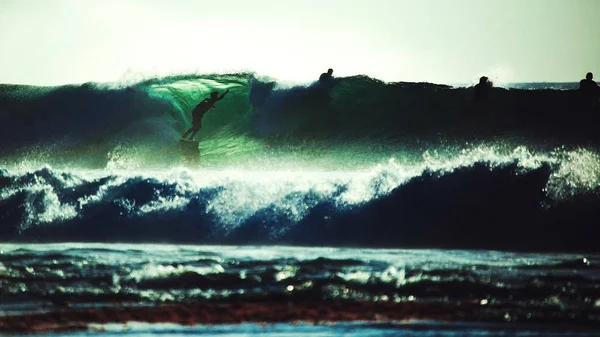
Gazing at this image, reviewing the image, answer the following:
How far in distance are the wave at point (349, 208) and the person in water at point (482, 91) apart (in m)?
1.82

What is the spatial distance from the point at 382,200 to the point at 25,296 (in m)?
3.88

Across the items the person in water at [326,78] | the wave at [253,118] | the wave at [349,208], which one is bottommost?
the wave at [349,208]

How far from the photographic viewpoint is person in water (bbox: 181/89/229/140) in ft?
35.6

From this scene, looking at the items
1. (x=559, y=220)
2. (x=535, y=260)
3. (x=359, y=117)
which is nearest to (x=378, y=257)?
(x=535, y=260)

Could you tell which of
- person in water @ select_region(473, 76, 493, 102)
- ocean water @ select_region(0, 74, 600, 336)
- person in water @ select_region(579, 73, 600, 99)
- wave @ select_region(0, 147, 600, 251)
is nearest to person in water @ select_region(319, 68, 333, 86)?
ocean water @ select_region(0, 74, 600, 336)

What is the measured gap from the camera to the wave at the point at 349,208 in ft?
23.5

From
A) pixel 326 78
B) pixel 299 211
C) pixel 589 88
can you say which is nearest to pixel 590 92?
pixel 589 88

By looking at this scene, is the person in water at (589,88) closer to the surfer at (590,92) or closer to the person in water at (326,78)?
the surfer at (590,92)

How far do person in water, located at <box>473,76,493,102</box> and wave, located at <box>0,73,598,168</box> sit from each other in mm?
120

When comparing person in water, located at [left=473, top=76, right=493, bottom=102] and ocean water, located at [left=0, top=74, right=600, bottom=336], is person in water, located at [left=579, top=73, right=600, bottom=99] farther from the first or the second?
person in water, located at [left=473, top=76, right=493, bottom=102]

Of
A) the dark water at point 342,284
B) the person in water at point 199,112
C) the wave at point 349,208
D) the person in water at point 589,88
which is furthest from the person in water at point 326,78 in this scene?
the dark water at point 342,284

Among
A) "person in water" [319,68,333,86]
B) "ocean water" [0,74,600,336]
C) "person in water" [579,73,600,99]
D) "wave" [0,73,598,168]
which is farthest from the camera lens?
"person in water" [319,68,333,86]

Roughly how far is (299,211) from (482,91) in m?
3.75

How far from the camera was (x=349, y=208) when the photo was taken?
7.55 metres
